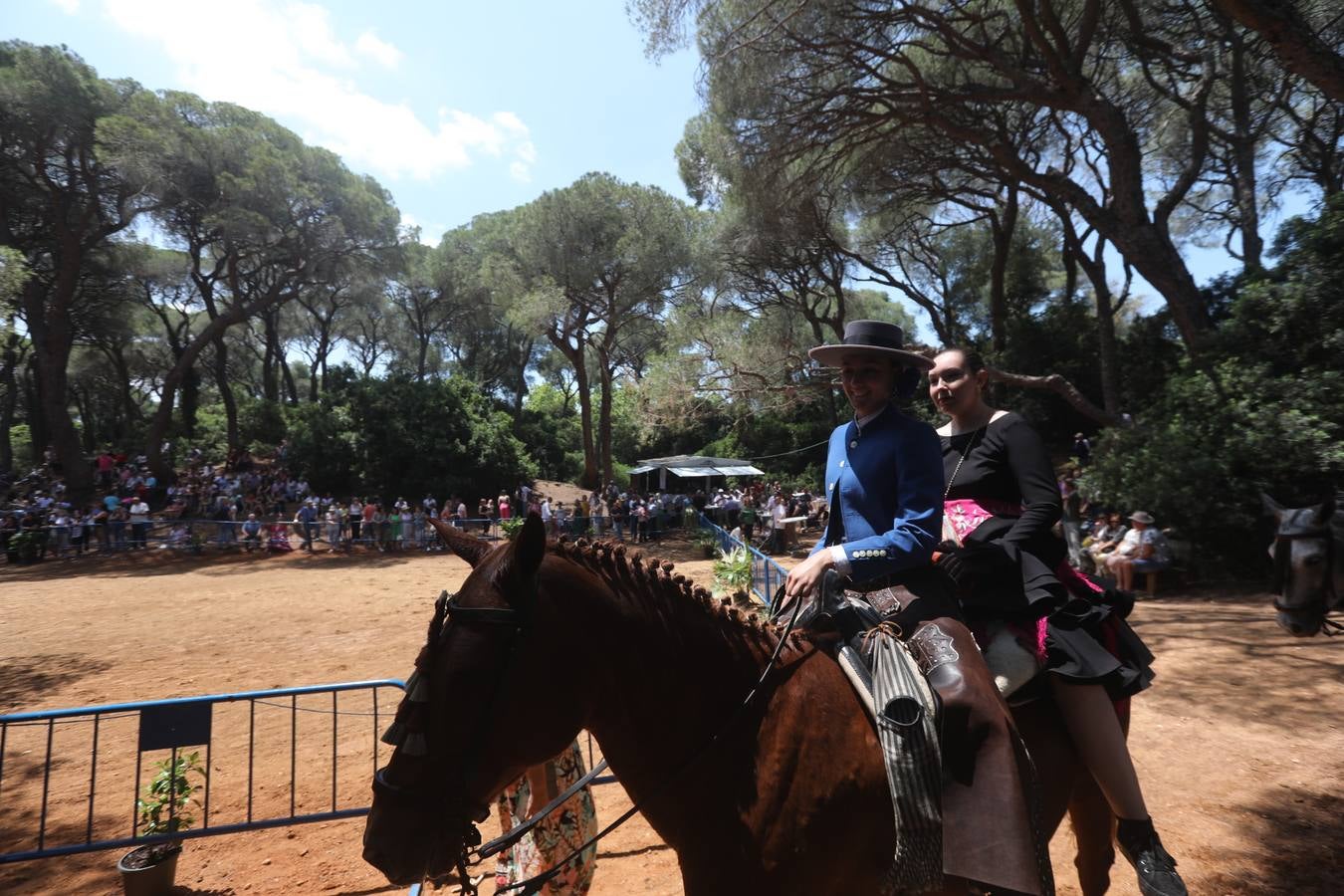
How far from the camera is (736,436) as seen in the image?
114 feet

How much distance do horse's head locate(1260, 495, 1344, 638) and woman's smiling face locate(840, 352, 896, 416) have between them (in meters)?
4.55

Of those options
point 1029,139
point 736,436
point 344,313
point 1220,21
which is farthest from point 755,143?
point 344,313

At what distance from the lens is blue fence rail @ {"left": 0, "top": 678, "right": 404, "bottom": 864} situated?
4.07 meters

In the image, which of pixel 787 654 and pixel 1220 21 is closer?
pixel 787 654

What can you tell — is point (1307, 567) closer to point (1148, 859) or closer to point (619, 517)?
point (1148, 859)

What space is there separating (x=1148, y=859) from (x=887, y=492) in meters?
1.90

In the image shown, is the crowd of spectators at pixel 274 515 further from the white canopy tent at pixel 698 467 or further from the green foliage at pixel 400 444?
the white canopy tent at pixel 698 467

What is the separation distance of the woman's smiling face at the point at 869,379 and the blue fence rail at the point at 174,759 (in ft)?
11.4

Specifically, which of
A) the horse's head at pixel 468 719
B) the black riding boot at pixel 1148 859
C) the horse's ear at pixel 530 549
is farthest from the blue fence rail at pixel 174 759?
the black riding boot at pixel 1148 859

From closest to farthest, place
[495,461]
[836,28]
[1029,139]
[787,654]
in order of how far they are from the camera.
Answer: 1. [787,654]
2. [836,28]
3. [1029,139]
4. [495,461]

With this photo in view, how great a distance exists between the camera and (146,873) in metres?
3.74

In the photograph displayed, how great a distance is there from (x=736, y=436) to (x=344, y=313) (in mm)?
29270

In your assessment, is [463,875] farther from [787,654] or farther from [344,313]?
[344,313]

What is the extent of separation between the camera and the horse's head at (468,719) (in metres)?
1.49
